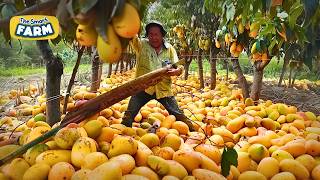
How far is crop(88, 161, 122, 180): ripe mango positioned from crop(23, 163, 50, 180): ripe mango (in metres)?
0.30

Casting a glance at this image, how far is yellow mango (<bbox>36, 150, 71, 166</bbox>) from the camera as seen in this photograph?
6.81ft

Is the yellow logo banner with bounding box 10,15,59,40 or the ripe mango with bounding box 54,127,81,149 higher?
the yellow logo banner with bounding box 10,15,59,40

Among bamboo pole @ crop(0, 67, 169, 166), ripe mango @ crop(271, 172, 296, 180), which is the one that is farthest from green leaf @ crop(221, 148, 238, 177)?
bamboo pole @ crop(0, 67, 169, 166)

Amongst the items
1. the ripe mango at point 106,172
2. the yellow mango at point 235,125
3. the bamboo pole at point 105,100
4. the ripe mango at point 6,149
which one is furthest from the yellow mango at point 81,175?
the yellow mango at point 235,125

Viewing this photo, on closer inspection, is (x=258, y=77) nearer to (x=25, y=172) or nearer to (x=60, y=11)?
(x=25, y=172)

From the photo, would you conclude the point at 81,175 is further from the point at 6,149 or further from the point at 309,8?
the point at 309,8

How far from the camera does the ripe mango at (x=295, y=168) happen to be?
2477 mm

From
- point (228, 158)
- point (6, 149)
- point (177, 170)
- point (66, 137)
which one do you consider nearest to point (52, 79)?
point (6, 149)

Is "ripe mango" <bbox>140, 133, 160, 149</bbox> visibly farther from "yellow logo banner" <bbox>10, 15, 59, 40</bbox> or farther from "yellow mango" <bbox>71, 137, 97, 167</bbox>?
"yellow logo banner" <bbox>10, 15, 59, 40</bbox>

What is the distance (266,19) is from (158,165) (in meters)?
1.72

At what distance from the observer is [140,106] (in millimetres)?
3764

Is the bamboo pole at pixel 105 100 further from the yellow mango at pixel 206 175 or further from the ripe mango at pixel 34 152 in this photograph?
the yellow mango at pixel 206 175

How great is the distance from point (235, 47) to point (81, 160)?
3851 mm

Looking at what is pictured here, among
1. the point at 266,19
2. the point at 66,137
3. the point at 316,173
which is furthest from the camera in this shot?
the point at 266,19
